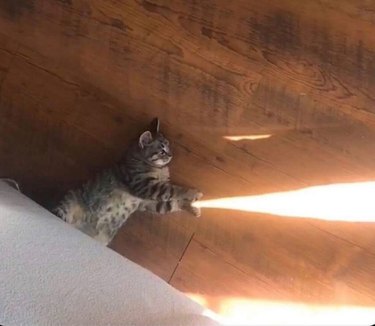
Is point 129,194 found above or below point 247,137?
below

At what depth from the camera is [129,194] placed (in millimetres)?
1606

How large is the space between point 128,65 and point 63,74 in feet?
0.68

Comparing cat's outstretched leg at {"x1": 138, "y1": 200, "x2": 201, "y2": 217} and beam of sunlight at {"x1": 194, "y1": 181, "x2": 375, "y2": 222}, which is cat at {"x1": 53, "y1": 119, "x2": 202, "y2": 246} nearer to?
cat's outstretched leg at {"x1": 138, "y1": 200, "x2": 201, "y2": 217}

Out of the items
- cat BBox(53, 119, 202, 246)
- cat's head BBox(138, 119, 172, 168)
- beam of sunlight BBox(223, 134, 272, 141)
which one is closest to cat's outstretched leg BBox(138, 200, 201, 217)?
cat BBox(53, 119, 202, 246)

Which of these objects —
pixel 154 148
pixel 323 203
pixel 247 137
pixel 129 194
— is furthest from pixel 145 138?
pixel 323 203

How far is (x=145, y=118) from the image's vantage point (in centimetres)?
162

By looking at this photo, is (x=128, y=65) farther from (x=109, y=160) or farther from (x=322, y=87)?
(x=322, y=87)

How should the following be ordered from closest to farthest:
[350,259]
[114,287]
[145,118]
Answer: [114,287] < [350,259] < [145,118]

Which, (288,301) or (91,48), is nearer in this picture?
(288,301)

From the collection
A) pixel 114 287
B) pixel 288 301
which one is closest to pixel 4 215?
pixel 114 287

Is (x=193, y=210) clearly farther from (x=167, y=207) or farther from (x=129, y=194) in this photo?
(x=129, y=194)

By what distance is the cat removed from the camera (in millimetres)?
1569

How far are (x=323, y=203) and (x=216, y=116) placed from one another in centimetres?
38

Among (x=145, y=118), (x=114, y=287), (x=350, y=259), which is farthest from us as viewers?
(x=145, y=118)
